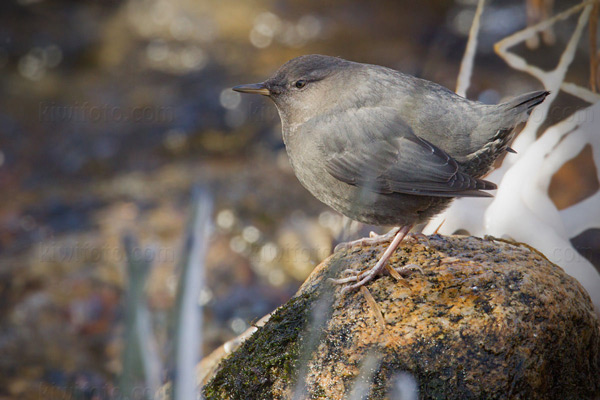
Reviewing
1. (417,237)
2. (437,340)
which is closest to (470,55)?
(417,237)

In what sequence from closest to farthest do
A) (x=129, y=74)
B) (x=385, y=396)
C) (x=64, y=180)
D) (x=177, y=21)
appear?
(x=385, y=396) < (x=64, y=180) < (x=129, y=74) < (x=177, y=21)

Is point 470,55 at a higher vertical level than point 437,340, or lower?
higher

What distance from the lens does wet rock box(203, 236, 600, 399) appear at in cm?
255

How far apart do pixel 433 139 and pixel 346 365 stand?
1248mm

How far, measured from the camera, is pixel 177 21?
10117mm

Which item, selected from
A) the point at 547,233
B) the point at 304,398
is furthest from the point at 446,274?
the point at 547,233

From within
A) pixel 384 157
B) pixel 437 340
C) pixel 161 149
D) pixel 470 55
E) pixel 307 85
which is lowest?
pixel 161 149

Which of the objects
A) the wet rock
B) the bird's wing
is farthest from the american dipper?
the wet rock

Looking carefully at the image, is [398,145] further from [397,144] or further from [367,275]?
[367,275]

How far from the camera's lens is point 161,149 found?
8.33 m

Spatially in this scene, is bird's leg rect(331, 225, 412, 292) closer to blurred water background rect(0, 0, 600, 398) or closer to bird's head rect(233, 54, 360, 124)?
bird's head rect(233, 54, 360, 124)

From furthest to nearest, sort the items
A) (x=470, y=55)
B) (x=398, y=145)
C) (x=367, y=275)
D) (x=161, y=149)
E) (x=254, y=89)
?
(x=161, y=149)
(x=470, y=55)
(x=254, y=89)
(x=398, y=145)
(x=367, y=275)

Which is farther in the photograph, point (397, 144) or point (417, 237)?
point (417, 237)

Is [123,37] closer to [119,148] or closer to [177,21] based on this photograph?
[177,21]
